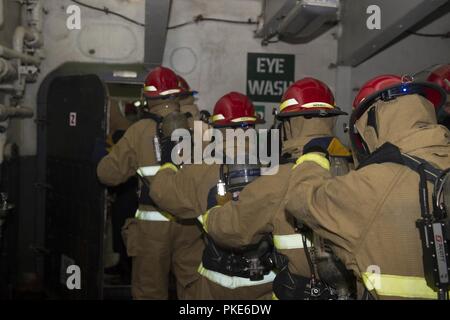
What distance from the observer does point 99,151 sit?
12.0ft

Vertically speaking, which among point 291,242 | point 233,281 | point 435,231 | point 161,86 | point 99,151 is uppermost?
point 161,86

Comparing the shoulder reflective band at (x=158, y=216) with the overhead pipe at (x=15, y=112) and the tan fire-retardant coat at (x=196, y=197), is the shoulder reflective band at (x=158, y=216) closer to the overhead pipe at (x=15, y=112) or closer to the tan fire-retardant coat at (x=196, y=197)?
the tan fire-retardant coat at (x=196, y=197)

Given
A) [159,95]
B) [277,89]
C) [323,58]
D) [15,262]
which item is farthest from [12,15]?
[323,58]

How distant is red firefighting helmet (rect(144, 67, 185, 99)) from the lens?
3.43m

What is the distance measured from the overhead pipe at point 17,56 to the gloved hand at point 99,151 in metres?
0.91

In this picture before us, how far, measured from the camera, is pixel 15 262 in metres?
4.32

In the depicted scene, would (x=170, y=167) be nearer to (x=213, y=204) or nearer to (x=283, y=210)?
(x=213, y=204)

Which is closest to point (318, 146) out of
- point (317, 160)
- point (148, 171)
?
point (317, 160)

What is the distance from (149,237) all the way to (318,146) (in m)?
1.89

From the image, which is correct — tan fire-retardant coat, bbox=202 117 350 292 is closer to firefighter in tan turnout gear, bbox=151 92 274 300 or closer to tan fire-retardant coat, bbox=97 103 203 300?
firefighter in tan turnout gear, bbox=151 92 274 300

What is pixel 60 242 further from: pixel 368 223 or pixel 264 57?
pixel 368 223

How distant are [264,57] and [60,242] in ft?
8.94

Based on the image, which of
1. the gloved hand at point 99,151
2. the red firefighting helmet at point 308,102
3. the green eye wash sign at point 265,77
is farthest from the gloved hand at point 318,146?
the green eye wash sign at point 265,77
